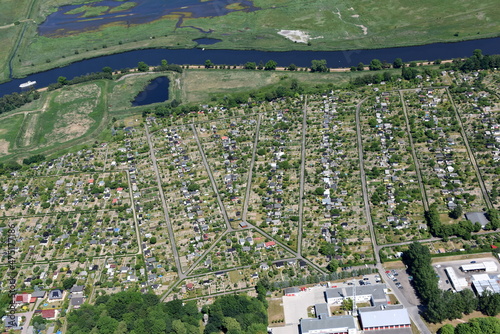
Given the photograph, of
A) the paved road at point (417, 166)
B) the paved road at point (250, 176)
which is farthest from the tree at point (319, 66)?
the paved road at point (250, 176)

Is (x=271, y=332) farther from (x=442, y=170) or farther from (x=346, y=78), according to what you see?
(x=346, y=78)

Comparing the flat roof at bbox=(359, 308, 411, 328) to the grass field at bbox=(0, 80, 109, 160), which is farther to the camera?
the grass field at bbox=(0, 80, 109, 160)

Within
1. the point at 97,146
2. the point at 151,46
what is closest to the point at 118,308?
the point at 97,146

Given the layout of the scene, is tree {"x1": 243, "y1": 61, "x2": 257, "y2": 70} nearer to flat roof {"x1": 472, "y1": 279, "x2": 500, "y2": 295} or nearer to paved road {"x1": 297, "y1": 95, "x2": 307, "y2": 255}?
paved road {"x1": 297, "y1": 95, "x2": 307, "y2": 255}

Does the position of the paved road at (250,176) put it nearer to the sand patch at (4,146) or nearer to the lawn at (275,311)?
the lawn at (275,311)

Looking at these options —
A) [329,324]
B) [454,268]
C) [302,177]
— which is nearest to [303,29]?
[302,177]

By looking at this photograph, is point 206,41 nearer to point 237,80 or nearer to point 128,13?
point 237,80

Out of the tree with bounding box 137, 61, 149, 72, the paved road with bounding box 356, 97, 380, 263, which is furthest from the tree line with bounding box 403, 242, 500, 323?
the tree with bounding box 137, 61, 149, 72

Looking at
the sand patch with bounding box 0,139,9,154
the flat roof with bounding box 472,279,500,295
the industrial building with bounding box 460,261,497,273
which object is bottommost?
the flat roof with bounding box 472,279,500,295
